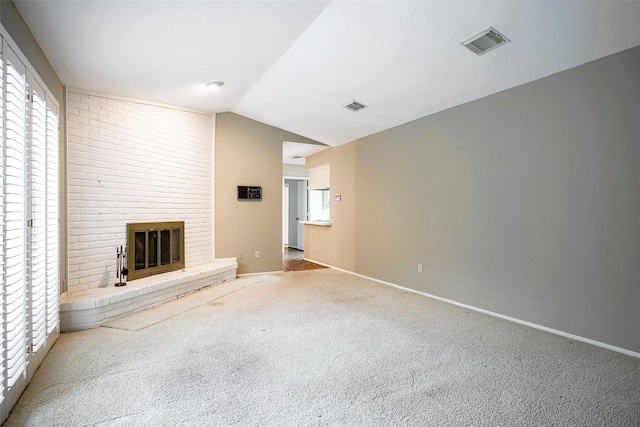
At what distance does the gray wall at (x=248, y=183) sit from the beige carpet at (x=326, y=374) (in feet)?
6.88

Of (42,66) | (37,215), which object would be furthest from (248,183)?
(37,215)

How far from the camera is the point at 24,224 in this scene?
6.72 feet

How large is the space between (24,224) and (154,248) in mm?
2518

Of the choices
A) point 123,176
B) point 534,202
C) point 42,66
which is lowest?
point 534,202

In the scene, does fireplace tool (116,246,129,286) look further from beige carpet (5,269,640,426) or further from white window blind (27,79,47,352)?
white window blind (27,79,47,352)

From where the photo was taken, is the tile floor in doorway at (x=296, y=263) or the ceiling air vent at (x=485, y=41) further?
the tile floor in doorway at (x=296, y=263)

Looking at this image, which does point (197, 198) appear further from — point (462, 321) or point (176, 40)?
point (462, 321)

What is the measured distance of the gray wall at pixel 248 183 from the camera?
5.51 m

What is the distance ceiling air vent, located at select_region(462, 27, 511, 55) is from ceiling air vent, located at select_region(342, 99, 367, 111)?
5.53 feet

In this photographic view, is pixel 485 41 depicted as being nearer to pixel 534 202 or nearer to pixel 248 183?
pixel 534 202

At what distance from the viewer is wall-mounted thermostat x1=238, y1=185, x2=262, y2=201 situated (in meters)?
5.64

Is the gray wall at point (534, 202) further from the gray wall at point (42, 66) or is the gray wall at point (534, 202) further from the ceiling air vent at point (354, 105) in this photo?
the gray wall at point (42, 66)

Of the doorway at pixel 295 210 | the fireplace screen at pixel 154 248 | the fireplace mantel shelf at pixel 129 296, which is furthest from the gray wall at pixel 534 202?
the doorway at pixel 295 210

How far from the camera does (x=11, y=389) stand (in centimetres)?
189
